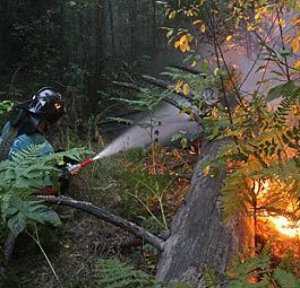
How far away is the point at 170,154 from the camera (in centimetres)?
686

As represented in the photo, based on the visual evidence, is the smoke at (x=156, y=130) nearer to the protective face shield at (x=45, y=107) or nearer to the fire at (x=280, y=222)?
the protective face shield at (x=45, y=107)

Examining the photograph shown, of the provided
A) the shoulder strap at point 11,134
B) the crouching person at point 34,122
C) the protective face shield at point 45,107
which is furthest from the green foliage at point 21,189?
the protective face shield at point 45,107

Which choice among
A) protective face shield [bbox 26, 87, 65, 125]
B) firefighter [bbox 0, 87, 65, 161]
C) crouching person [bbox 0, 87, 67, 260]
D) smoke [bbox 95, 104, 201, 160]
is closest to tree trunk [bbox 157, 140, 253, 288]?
crouching person [bbox 0, 87, 67, 260]

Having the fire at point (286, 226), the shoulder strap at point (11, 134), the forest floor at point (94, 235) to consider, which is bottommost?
the forest floor at point (94, 235)

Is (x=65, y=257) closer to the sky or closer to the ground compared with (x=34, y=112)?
closer to the ground

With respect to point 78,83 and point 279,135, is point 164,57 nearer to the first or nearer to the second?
point 78,83

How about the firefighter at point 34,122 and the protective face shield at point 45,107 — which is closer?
the firefighter at point 34,122

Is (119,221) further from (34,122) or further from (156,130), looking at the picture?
(156,130)

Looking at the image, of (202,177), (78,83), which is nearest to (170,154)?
(202,177)

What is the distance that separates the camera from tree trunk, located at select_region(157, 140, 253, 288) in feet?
10.9

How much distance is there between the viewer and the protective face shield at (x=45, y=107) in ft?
17.1

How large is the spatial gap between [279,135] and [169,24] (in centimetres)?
1013

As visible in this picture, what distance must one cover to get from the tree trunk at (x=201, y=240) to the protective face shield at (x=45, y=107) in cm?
175

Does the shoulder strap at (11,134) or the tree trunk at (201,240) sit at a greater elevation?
the shoulder strap at (11,134)
